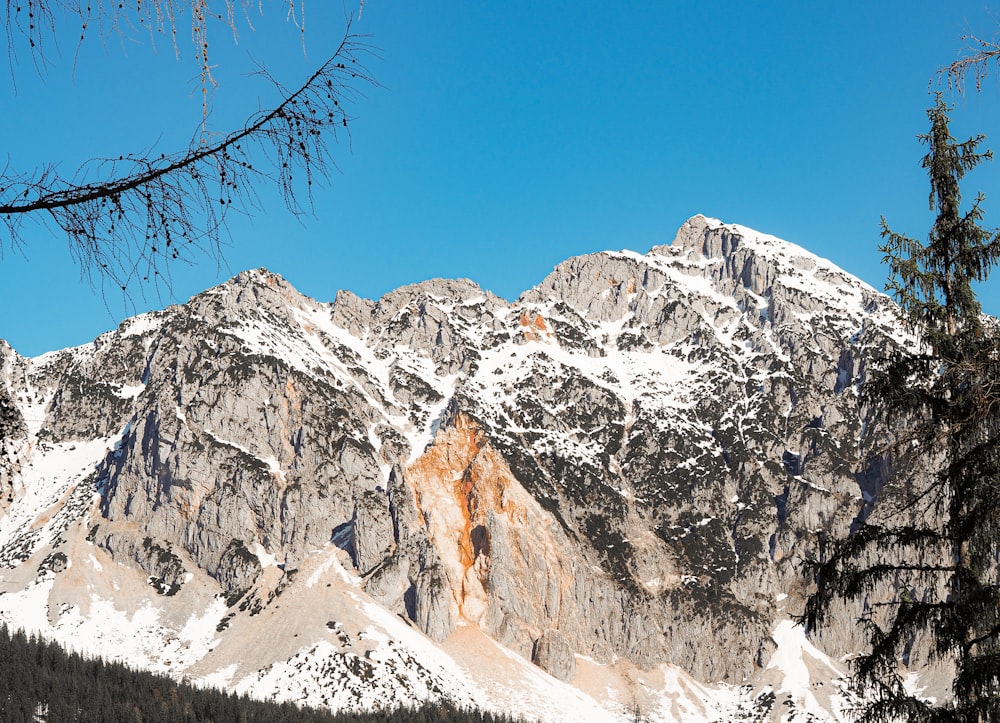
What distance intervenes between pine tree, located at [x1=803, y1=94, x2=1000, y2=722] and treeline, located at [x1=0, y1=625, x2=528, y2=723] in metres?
→ 150

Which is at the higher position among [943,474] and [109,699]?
[943,474]

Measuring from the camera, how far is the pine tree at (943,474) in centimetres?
1295

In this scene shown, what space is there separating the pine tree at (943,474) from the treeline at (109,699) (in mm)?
150230

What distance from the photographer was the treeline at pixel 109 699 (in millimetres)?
147750

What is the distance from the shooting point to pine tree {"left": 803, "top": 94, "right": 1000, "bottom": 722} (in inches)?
510

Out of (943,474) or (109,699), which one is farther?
(109,699)

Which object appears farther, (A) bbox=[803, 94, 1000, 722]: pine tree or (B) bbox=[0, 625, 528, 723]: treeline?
(B) bbox=[0, 625, 528, 723]: treeline

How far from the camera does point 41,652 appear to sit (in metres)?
170

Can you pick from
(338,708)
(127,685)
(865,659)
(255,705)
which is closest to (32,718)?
(127,685)

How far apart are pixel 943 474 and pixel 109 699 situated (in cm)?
16424

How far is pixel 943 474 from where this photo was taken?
13.6m

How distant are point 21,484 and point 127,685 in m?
173

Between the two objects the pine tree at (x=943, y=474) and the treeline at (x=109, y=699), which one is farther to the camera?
the treeline at (x=109, y=699)

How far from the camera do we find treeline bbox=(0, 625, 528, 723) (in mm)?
147750
